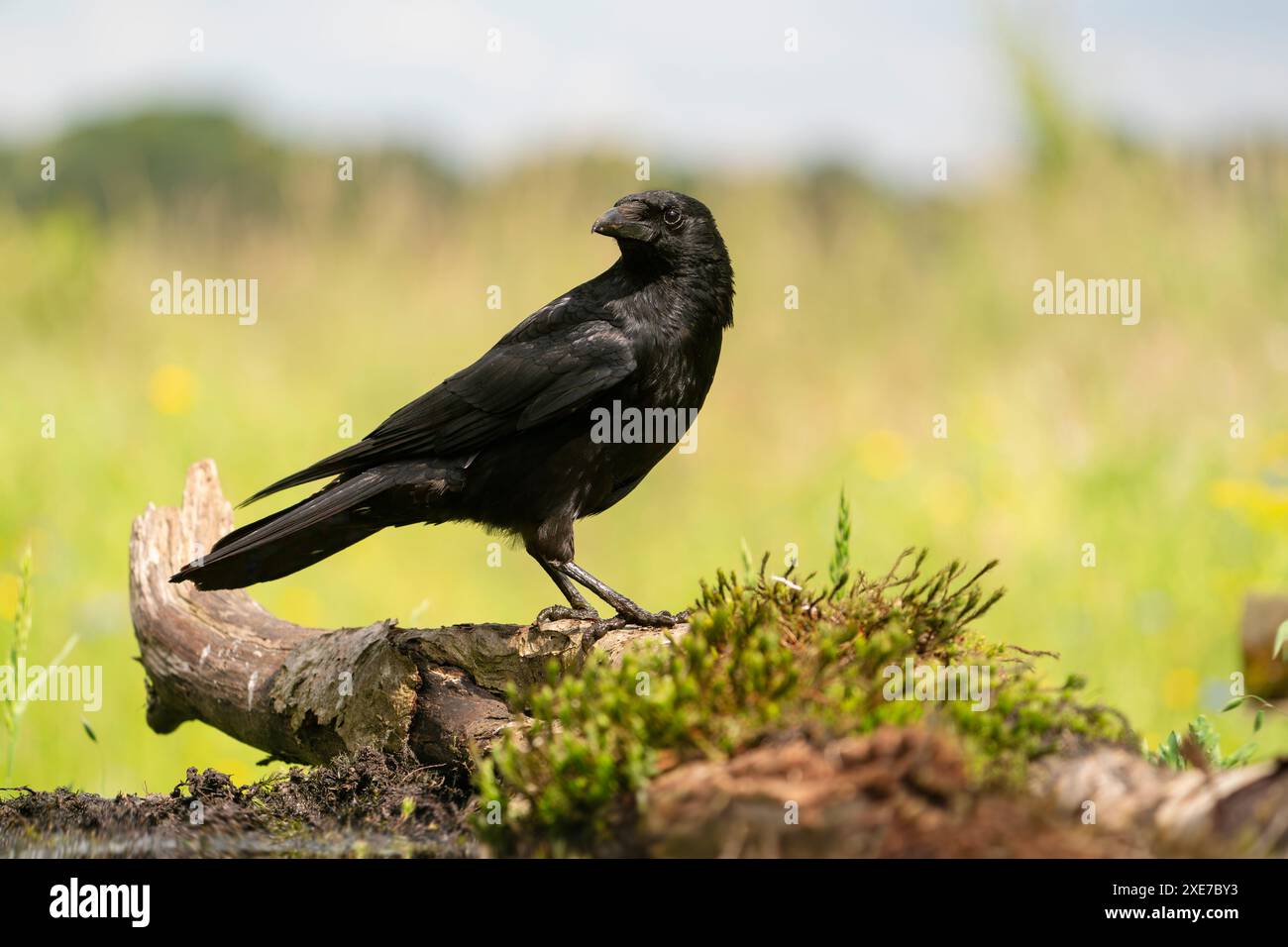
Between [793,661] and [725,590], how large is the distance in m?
0.63

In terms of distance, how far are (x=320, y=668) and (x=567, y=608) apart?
2.65 ft

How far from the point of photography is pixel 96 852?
275 centimetres

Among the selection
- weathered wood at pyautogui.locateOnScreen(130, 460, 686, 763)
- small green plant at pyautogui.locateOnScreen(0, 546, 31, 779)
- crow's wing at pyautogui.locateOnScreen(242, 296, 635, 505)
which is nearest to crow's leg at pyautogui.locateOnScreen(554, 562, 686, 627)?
weathered wood at pyautogui.locateOnScreen(130, 460, 686, 763)

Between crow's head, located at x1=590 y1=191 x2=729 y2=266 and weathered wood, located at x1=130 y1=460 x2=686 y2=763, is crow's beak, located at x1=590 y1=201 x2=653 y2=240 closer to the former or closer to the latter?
crow's head, located at x1=590 y1=191 x2=729 y2=266

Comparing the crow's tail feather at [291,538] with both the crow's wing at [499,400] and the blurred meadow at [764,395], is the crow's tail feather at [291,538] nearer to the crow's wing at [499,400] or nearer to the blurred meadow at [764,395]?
the crow's wing at [499,400]

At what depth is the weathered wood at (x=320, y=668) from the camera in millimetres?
3486

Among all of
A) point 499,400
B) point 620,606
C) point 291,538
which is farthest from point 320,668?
point 499,400

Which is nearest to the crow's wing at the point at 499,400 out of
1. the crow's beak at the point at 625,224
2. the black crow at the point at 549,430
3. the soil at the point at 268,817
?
the black crow at the point at 549,430

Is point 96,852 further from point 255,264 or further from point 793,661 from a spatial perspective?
point 255,264

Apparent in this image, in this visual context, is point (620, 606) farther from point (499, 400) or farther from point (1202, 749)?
point (1202, 749)

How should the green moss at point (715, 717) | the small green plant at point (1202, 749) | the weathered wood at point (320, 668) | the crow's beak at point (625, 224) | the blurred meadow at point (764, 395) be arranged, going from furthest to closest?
the blurred meadow at point (764, 395), the crow's beak at point (625, 224), the weathered wood at point (320, 668), the small green plant at point (1202, 749), the green moss at point (715, 717)

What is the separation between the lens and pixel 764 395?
9.84 meters

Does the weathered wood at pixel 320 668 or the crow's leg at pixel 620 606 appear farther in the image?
the crow's leg at pixel 620 606

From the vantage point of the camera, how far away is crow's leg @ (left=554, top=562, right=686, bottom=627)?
370 cm
